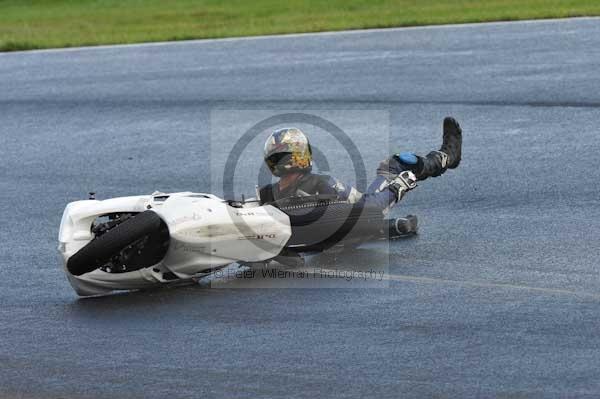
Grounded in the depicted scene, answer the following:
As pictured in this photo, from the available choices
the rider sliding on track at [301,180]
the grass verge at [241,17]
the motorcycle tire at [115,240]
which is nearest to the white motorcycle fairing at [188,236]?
the motorcycle tire at [115,240]

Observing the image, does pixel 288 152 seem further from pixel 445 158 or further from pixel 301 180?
pixel 445 158

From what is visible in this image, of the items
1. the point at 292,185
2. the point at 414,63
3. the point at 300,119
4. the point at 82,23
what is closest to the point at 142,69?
the point at 414,63

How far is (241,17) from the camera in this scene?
2641 cm

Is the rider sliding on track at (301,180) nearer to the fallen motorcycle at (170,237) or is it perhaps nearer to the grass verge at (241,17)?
the fallen motorcycle at (170,237)

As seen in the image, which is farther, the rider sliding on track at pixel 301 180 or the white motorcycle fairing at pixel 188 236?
the rider sliding on track at pixel 301 180

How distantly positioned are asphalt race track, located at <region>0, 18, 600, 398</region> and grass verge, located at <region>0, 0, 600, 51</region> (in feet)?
9.66

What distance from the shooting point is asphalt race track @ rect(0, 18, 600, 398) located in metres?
6.60

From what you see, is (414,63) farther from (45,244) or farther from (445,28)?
(45,244)

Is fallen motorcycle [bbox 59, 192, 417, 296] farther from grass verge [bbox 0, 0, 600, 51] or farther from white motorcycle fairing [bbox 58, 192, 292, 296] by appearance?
grass verge [bbox 0, 0, 600, 51]

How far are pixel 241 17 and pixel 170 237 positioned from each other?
61.9 ft


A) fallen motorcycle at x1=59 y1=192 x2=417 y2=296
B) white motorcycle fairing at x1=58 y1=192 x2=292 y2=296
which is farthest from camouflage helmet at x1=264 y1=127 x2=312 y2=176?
white motorcycle fairing at x1=58 y1=192 x2=292 y2=296

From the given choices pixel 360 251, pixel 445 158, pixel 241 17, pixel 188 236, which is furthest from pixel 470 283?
pixel 241 17

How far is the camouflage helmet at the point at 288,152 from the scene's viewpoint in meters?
8.84

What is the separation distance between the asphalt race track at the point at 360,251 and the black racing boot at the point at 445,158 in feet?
1.30
